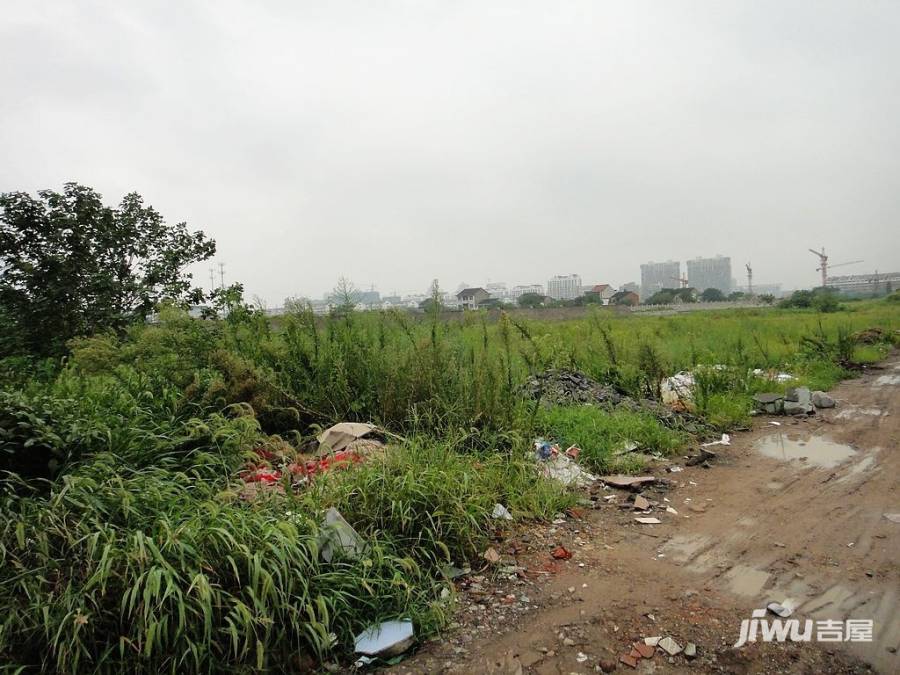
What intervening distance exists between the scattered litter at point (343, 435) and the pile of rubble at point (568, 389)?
1759 millimetres

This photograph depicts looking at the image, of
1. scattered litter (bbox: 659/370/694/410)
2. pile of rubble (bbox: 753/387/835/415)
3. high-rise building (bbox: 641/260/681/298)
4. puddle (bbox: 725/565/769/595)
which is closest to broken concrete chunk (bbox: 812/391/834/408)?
pile of rubble (bbox: 753/387/835/415)

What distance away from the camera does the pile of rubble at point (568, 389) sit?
19.5 ft

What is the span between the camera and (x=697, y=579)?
2836 mm

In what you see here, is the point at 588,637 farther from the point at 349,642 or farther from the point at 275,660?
the point at 275,660

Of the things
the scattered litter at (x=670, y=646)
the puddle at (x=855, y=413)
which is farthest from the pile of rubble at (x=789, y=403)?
the scattered litter at (x=670, y=646)

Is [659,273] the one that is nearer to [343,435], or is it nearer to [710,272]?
[710,272]

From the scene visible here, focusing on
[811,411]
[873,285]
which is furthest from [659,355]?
[873,285]

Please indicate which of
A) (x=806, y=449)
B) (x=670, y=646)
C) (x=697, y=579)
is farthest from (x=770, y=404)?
(x=670, y=646)

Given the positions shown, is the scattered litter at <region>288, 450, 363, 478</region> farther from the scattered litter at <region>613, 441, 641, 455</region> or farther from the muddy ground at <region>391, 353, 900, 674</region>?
the scattered litter at <region>613, 441, 641, 455</region>

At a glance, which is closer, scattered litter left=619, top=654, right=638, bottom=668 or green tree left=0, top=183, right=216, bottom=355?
scattered litter left=619, top=654, right=638, bottom=668

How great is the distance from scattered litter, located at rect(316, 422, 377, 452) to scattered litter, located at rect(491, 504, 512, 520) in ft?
4.31

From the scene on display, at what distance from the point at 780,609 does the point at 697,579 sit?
41 centimetres

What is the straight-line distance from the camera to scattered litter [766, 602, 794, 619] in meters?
2.46

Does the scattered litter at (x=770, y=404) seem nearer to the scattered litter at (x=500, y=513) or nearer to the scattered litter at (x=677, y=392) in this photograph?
the scattered litter at (x=677, y=392)
